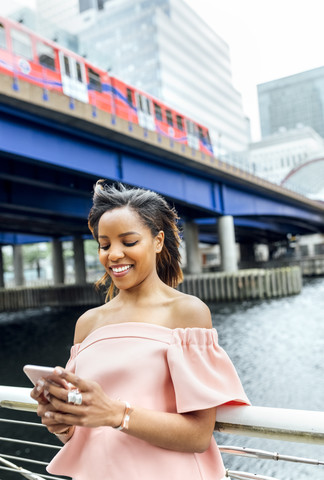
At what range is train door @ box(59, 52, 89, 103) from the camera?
15626 millimetres

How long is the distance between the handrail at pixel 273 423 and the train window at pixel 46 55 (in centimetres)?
1593

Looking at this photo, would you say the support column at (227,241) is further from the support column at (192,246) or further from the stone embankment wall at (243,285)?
the support column at (192,246)

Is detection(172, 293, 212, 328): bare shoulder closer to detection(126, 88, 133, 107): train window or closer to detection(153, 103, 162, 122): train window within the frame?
detection(126, 88, 133, 107): train window

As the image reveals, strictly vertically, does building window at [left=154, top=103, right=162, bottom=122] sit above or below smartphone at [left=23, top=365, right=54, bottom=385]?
above

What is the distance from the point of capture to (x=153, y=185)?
18844mm

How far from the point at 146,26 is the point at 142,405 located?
112144mm

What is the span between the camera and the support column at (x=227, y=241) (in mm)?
26562

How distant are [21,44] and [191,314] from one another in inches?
598

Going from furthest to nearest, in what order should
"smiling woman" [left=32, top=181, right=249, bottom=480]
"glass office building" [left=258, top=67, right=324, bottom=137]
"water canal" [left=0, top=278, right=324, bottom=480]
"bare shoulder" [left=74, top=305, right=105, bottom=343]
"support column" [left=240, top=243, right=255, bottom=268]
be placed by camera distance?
"support column" [left=240, top=243, right=255, bottom=268]
"glass office building" [left=258, top=67, right=324, bottom=137]
"water canal" [left=0, top=278, right=324, bottom=480]
"bare shoulder" [left=74, top=305, right=105, bottom=343]
"smiling woman" [left=32, top=181, right=249, bottom=480]

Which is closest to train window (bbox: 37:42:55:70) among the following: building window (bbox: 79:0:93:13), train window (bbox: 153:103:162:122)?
train window (bbox: 153:103:162:122)

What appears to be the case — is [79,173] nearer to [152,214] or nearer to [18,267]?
[152,214]

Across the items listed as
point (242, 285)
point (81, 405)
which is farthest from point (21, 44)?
point (242, 285)

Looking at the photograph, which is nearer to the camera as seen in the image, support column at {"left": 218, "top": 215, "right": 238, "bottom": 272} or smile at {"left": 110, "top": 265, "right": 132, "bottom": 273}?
smile at {"left": 110, "top": 265, "right": 132, "bottom": 273}

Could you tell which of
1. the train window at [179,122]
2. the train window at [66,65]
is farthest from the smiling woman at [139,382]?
the train window at [179,122]
